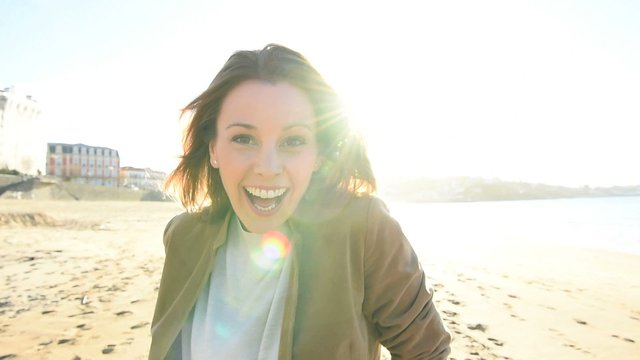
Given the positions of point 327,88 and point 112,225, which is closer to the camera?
point 327,88

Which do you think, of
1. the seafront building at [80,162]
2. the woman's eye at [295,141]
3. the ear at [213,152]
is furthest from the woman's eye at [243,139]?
the seafront building at [80,162]

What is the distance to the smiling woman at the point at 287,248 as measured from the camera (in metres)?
1.53

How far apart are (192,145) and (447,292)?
534 cm

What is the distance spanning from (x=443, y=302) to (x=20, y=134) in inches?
2272

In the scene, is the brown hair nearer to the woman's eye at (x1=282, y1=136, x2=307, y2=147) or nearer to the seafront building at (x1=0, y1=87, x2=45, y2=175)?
the woman's eye at (x1=282, y1=136, x2=307, y2=147)

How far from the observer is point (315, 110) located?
1.79 m

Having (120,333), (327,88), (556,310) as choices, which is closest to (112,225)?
(120,333)

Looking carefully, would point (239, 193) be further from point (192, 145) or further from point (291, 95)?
point (192, 145)

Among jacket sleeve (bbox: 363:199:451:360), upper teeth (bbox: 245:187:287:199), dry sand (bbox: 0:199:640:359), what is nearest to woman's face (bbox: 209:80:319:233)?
upper teeth (bbox: 245:187:287:199)

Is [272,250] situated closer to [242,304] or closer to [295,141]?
[242,304]

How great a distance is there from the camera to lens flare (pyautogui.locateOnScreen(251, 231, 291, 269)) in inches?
69.4

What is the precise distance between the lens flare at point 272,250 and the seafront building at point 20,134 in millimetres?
55114

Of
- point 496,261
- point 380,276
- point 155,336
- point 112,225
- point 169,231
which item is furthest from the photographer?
point 112,225

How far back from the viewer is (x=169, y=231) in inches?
81.3
